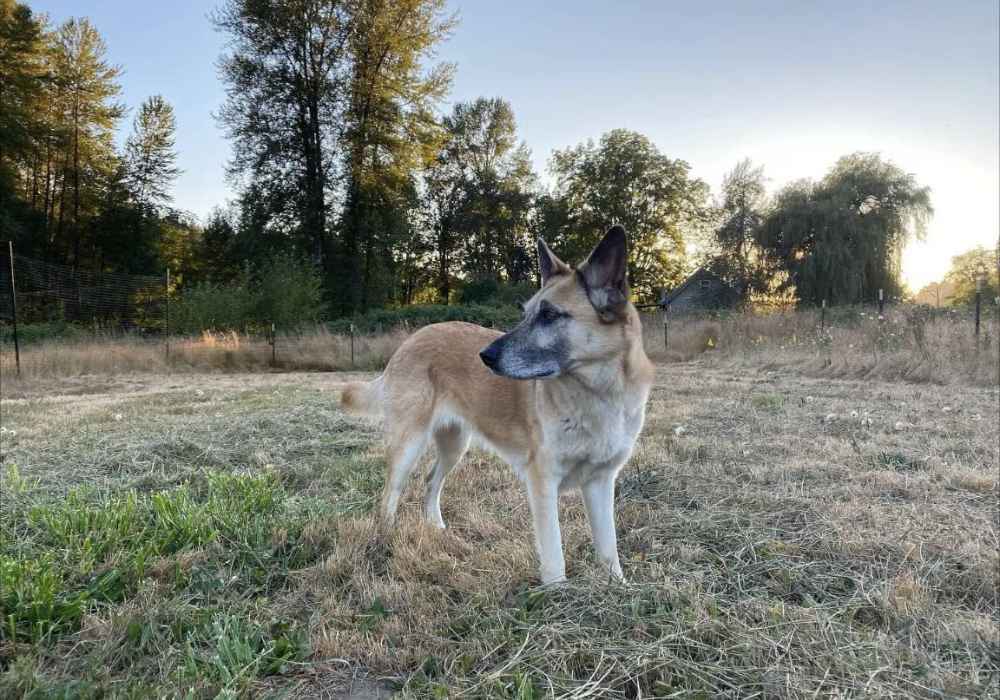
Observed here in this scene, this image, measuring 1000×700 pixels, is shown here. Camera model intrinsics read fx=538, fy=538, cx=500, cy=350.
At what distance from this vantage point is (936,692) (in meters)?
1.68

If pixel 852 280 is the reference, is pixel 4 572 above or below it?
below

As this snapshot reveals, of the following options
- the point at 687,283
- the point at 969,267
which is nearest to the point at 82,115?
the point at 687,283

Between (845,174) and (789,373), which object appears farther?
(845,174)

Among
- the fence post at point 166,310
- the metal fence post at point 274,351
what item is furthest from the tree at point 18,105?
the metal fence post at point 274,351

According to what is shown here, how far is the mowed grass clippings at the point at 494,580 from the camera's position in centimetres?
176

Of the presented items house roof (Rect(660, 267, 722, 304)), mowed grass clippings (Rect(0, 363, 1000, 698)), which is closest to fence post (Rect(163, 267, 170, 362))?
mowed grass clippings (Rect(0, 363, 1000, 698))

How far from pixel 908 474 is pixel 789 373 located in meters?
8.13

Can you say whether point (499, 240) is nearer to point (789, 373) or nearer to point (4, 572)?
point (789, 373)

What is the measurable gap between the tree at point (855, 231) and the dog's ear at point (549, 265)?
2801cm

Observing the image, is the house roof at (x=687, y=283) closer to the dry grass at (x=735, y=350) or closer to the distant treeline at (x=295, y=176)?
the distant treeline at (x=295, y=176)

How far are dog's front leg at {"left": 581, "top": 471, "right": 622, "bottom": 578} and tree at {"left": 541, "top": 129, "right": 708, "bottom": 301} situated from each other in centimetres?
3425

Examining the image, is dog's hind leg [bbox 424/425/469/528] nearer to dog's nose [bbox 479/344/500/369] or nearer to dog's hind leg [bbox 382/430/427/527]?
dog's hind leg [bbox 382/430/427/527]

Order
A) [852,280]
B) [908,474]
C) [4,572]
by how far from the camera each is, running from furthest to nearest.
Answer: [852,280], [908,474], [4,572]

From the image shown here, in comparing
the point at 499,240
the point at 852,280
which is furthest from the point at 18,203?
the point at 852,280
